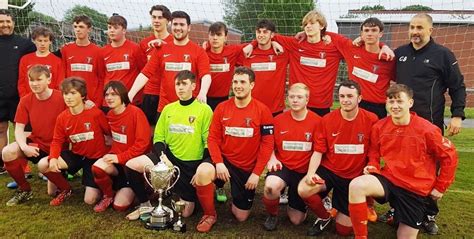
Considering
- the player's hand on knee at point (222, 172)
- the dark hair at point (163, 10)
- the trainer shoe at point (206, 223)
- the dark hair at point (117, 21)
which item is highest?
the dark hair at point (163, 10)

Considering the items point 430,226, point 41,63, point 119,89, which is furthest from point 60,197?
point 430,226

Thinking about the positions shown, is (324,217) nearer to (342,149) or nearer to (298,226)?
(298,226)

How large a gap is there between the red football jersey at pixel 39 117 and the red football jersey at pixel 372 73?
2774 millimetres

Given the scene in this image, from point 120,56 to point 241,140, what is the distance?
5.42ft

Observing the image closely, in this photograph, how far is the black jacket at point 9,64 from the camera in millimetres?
4422

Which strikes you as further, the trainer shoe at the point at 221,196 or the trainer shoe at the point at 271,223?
the trainer shoe at the point at 221,196

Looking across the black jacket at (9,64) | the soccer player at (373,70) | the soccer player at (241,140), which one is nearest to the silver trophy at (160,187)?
the soccer player at (241,140)

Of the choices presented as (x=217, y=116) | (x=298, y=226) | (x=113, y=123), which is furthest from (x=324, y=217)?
(x=113, y=123)

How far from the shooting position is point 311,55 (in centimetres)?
393

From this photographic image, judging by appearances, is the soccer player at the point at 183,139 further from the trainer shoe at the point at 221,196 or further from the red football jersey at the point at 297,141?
the red football jersey at the point at 297,141

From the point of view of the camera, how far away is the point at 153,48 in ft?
13.3

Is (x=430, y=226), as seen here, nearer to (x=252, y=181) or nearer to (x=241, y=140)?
(x=252, y=181)

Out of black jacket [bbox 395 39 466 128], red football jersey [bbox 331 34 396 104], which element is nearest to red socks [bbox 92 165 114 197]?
Result: red football jersey [bbox 331 34 396 104]

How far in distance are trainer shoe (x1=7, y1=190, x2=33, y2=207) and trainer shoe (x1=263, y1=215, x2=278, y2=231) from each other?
86.9 inches
